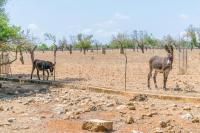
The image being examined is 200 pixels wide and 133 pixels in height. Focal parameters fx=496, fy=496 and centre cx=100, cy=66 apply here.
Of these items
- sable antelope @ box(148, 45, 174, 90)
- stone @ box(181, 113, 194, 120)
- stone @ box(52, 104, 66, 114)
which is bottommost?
stone @ box(52, 104, 66, 114)

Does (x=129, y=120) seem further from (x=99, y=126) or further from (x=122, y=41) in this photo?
(x=122, y=41)

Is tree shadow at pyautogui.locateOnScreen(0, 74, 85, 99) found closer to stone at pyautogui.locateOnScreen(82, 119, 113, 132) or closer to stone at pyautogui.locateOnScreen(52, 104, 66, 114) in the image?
stone at pyautogui.locateOnScreen(52, 104, 66, 114)

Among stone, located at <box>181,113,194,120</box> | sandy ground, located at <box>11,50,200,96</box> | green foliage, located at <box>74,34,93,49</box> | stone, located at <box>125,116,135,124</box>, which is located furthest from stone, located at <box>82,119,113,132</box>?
green foliage, located at <box>74,34,93,49</box>

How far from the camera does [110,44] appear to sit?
120 metres

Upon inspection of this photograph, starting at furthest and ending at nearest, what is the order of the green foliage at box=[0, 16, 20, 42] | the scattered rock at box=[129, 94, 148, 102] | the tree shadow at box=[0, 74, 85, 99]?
1. the green foliage at box=[0, 16, 20, 42]
2. the tree shadow at box=[0, 74, 85, 99]
3. the scattered rock at box=[129, 94, 148, 102]

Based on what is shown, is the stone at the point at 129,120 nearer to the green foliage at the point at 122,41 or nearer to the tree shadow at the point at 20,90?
the tree shadow at the point at 20,90

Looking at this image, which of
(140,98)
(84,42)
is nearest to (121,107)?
(140,98)

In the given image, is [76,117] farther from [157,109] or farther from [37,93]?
[37,93]

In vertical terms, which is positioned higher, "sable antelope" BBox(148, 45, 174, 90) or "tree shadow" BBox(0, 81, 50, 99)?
"sable antelope" BBox(148, 45, 174, 90)

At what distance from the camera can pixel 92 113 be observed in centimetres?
1480

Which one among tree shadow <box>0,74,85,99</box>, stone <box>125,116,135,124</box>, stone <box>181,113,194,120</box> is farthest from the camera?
tree shadow <box>0,74,85,99</box>

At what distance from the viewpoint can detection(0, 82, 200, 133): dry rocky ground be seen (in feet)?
41.4

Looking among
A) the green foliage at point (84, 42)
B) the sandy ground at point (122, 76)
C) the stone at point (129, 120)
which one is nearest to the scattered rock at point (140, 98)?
the sandy ground at point (122, 76)

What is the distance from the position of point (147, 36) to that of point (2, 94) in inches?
3941
